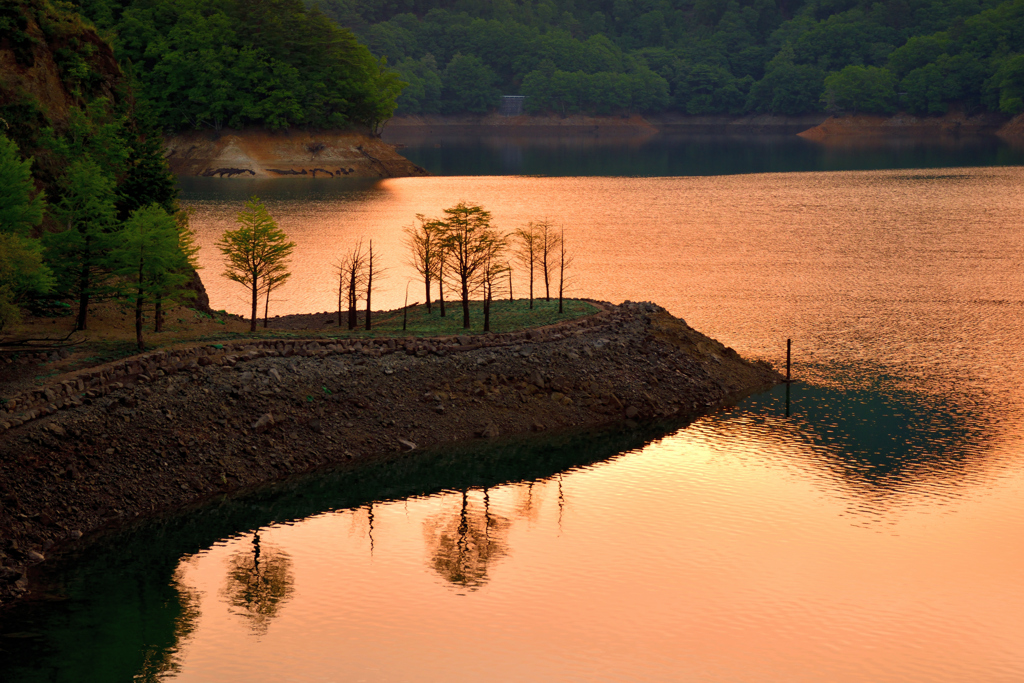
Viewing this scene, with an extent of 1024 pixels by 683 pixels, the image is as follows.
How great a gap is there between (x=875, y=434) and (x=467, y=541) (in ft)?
101

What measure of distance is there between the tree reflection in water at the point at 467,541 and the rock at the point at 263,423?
11803mm

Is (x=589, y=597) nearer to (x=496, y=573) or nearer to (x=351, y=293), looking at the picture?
(x=496, y=573)

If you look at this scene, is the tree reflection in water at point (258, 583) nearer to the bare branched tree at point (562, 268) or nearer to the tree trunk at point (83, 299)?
the tree trunk at point (83, 299)

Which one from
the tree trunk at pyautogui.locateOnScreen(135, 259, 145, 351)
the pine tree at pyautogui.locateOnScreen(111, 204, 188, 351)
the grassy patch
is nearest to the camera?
the tree trunk at pyautogui.locateOnScreen(135, 259, 145, 351)

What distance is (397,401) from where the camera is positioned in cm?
7200

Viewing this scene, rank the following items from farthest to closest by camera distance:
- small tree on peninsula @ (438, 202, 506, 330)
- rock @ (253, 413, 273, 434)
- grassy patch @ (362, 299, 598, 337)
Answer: small tree on peninsula @ (438, 202, 506, 330) < grassy patch @ (362, 299, 598, 337) < rock @ (253, 413, 273, 434)

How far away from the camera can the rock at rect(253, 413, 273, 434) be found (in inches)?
2596

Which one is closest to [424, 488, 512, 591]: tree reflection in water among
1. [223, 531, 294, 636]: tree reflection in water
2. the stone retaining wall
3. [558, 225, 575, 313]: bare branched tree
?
[223, 531, 294, 636]: tree reflection in water

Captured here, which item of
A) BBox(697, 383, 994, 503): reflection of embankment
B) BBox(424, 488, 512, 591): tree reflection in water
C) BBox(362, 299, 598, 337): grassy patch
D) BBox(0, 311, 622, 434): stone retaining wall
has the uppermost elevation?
BBox(362, 299, 598, 337): grassy patch

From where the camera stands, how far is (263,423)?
6619cm

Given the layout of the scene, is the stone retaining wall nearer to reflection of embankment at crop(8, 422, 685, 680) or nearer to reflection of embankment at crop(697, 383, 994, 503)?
reflection of embankment at crop(8, 422, 685, 680)

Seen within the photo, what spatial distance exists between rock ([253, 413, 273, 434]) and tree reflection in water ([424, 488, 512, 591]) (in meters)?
11.8

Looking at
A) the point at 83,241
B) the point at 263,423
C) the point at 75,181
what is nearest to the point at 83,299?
the point at 83,241

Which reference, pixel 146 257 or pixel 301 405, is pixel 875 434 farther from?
pixel 146 257
